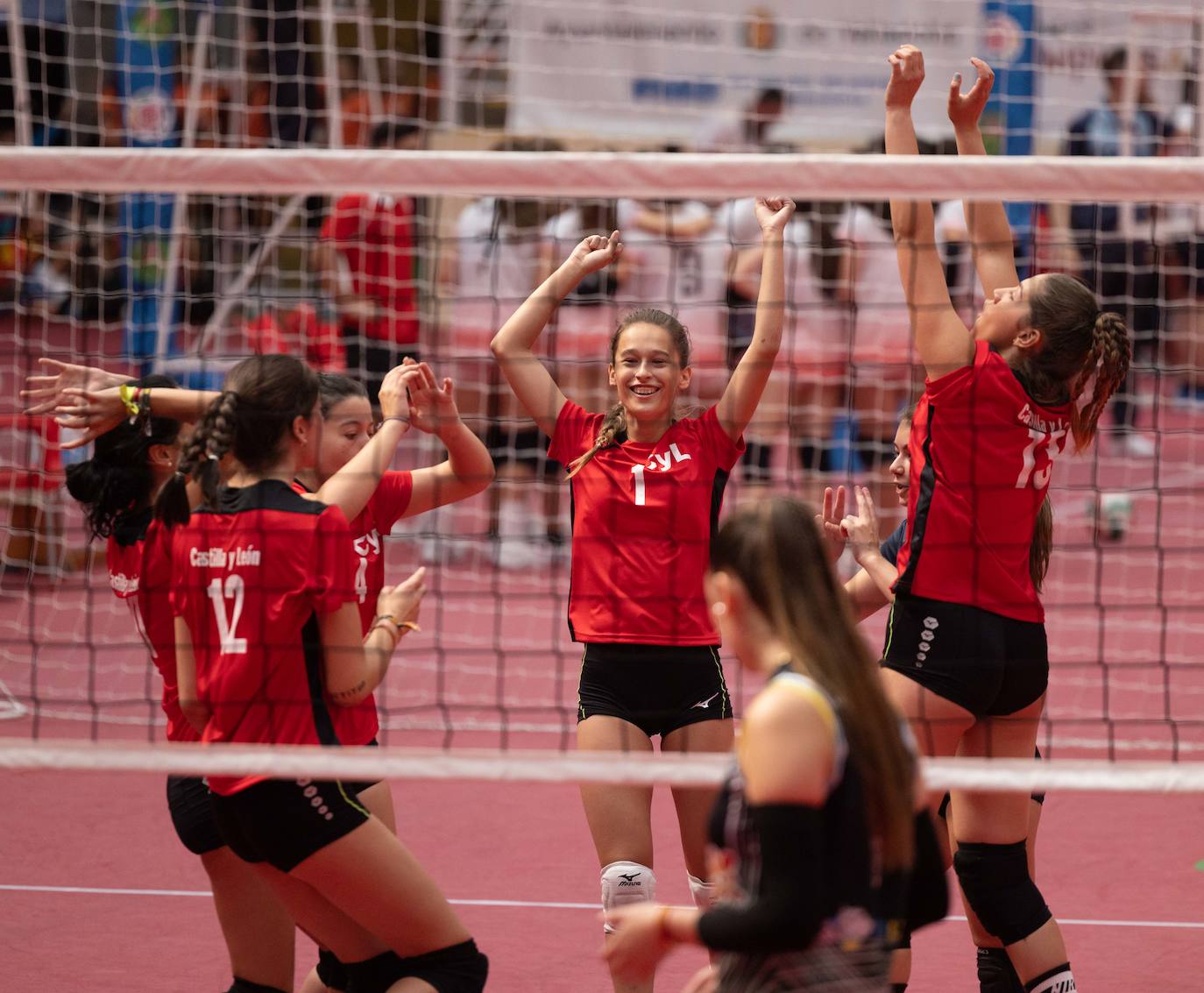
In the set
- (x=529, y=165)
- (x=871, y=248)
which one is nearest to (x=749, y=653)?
(x=529, y=165)

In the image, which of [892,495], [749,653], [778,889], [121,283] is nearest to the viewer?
[778,889]

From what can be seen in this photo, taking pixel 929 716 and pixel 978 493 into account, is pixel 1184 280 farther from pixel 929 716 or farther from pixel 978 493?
pixel 929 716

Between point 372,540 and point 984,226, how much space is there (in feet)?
5.91

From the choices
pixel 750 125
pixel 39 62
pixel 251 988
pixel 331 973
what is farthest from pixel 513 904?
pixel 39 62

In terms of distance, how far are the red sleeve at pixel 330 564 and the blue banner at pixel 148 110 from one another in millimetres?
9877

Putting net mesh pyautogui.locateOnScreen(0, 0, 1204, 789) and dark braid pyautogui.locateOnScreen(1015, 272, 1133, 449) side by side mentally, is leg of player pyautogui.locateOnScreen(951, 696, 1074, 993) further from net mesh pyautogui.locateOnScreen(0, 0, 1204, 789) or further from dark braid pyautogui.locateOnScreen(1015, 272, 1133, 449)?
net mesh pyautogui.locateOnScreen(0, 0, 1204, 789)

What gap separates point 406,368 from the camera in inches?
148

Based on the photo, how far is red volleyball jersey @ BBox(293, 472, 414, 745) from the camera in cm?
372

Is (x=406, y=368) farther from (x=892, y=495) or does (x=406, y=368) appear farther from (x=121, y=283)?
(x=121, y=283)

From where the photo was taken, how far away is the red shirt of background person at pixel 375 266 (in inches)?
430

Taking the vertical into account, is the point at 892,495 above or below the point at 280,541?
below

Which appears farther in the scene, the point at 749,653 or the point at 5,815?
the point at 5,815

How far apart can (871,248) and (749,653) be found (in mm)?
10526

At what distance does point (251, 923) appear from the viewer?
12.2ft
